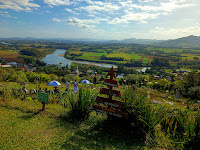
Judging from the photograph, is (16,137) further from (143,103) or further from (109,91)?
(143,103)

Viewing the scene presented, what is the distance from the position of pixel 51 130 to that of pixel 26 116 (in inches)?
46.8

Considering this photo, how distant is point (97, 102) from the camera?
4.18m

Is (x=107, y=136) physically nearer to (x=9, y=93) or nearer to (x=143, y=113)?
(x=143, y=113)

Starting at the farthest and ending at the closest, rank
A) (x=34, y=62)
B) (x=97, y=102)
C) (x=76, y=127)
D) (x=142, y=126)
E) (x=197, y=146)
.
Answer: (x=34, y=62) < (x=97, y=102) < (x=76, y=127) < (x=142, y=126) < (x=197, y=146)

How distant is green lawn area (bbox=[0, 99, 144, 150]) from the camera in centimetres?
316

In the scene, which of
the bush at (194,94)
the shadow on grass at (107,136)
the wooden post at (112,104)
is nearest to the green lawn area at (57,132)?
the shadow on grass at (107,136)

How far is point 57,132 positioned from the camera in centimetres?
364

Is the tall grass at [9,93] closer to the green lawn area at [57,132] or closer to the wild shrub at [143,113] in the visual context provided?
the green lawn area at [57,132]

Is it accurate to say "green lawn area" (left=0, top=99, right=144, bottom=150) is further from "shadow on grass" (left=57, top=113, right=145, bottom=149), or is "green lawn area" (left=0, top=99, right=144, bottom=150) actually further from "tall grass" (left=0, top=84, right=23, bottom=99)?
"tall grass" (left=0, top=84, right=23, bottom=99)

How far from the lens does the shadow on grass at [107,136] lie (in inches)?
127

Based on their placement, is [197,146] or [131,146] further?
[131,146]

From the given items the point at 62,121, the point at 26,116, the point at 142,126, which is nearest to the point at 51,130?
the point at 62,121

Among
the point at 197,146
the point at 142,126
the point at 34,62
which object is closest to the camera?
the point at 197,146

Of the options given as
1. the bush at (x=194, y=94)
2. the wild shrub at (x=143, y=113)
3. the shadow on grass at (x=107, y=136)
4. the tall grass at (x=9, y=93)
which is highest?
the wild shrub at (x=143, y=113)
